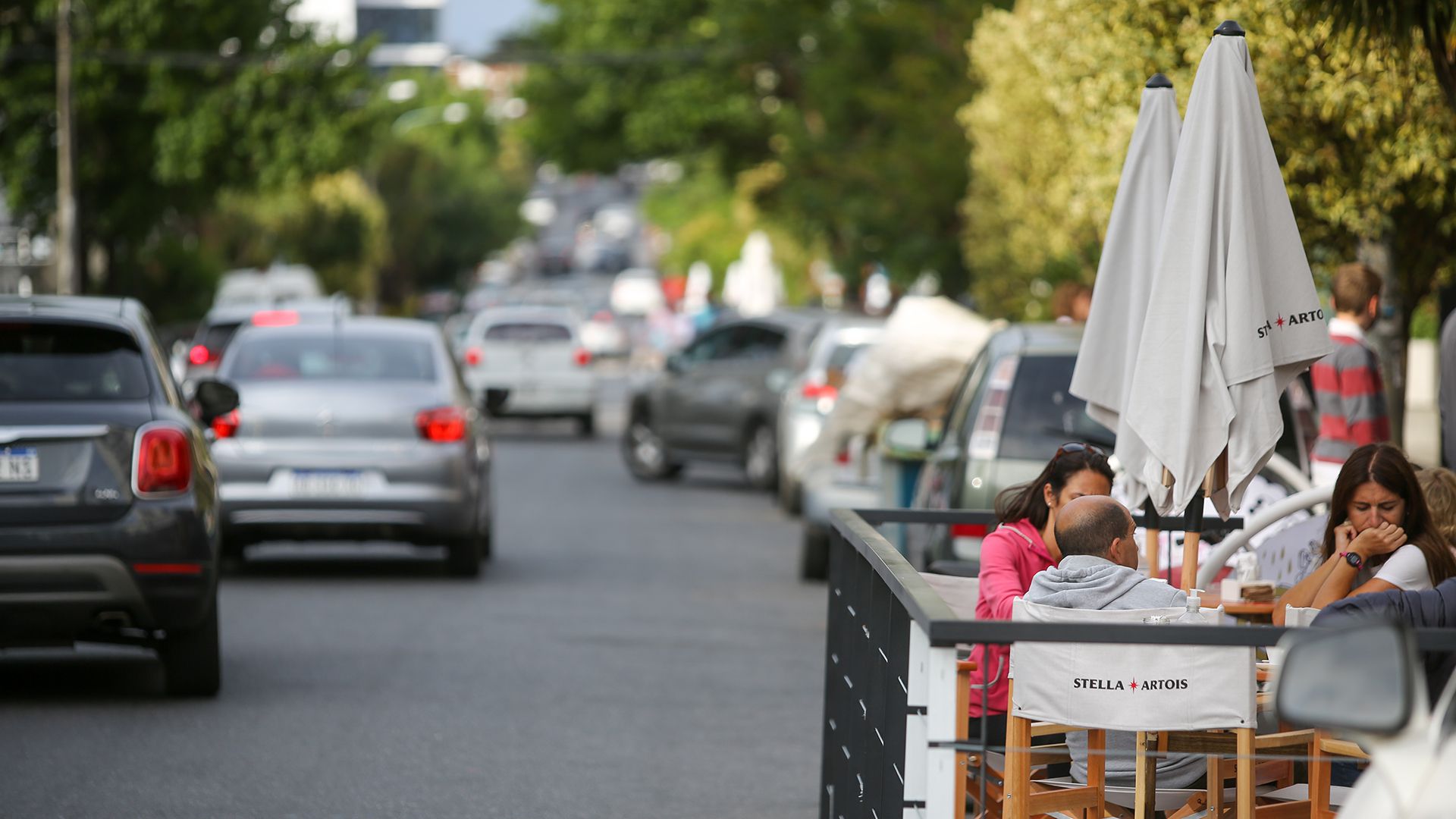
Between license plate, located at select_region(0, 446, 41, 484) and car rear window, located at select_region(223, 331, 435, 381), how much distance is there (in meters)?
5.23

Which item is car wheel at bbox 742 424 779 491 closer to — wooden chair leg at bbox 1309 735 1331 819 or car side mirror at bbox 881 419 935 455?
car side mirror at bbox 881 419 935 455

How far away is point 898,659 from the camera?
4.63 meters

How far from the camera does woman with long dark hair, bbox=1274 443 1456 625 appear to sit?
6.19m

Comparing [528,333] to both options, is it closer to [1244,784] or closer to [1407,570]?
[1407,570]

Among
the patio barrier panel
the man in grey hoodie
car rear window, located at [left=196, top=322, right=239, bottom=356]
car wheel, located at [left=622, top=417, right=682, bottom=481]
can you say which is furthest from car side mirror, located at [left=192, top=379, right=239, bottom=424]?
car rear window, located at [left=196, top=322, right=239, bottom=356]

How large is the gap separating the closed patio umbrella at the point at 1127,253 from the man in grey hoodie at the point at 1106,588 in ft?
4.09

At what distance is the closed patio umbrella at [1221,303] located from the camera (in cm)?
635

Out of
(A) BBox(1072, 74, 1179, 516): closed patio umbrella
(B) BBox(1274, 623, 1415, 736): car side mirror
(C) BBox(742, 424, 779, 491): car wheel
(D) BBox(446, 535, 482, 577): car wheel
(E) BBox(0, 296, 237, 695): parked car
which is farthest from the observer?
(C) BBox(742, 424, 779, 491): car wheel

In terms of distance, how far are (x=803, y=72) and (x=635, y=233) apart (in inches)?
5038

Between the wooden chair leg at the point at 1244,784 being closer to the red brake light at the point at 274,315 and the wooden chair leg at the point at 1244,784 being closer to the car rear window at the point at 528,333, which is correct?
the red brake light at the point at 274,315

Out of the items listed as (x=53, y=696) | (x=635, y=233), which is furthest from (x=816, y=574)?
(x=635, y=233)

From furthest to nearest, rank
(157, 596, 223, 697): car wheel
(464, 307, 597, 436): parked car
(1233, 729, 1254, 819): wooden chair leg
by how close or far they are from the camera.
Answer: (464, 307, 597, 436): parked car, (157, 596, 223, 697): car wheel, (1233, 729, 1254, 819): wooden chair leg

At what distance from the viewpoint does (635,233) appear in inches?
6634

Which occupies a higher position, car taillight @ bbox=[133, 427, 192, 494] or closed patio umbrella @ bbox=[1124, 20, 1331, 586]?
closed patio umbrella @ bbox=[1124, 20, 1331, 586]
